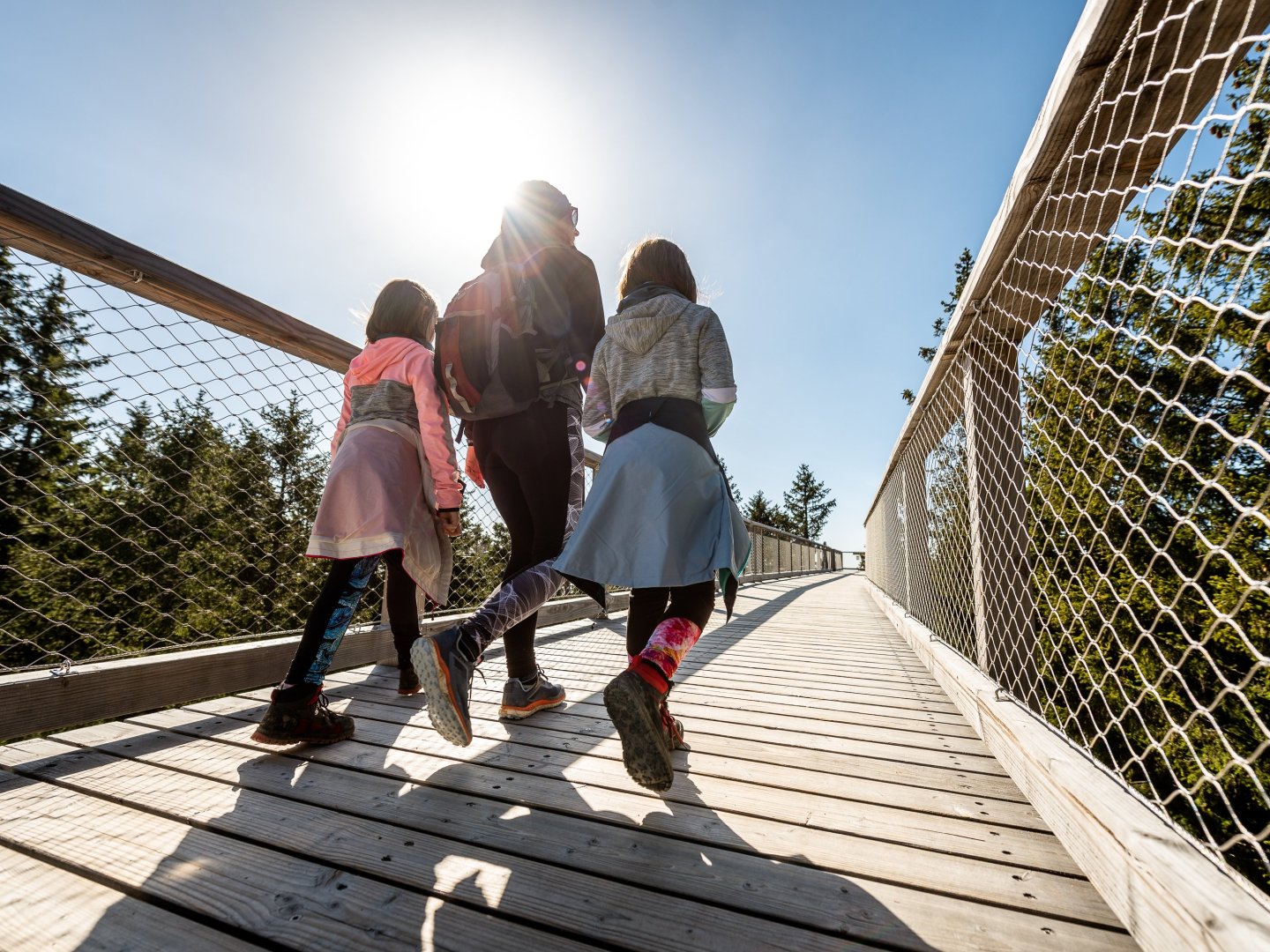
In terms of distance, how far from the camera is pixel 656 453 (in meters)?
1.40

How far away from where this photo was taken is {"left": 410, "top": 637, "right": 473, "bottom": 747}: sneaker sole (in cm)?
126

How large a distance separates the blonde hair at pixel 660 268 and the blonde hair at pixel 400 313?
66 cm

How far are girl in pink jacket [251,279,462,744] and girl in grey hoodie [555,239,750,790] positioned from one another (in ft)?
1.86

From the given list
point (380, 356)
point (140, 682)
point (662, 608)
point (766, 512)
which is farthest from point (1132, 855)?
point (766, 512)

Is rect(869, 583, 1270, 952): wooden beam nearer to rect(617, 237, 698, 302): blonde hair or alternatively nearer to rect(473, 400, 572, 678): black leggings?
rect(473, 400, 572, 678): black leggings

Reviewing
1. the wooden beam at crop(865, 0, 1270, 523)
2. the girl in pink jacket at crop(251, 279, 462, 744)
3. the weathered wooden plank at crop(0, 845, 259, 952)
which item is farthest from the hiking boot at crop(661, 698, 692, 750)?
the wooden beam at crop(865, 0, 1270, 523)

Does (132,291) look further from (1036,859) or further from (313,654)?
(1036,859)

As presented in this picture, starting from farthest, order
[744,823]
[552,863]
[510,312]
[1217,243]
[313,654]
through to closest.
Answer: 1. [510,312]
2. [313,654]
3. [744,823]
4. [552,863]
5. [1217,243]

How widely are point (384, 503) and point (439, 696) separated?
640 millimetres

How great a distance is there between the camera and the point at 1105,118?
1.08m

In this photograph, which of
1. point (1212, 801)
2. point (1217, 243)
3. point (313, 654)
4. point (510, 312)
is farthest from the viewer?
point (1212, 801)

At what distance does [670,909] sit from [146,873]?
0.81m

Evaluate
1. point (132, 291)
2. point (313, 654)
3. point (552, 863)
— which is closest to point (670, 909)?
point (552, 863)

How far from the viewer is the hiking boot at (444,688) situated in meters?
1.26
